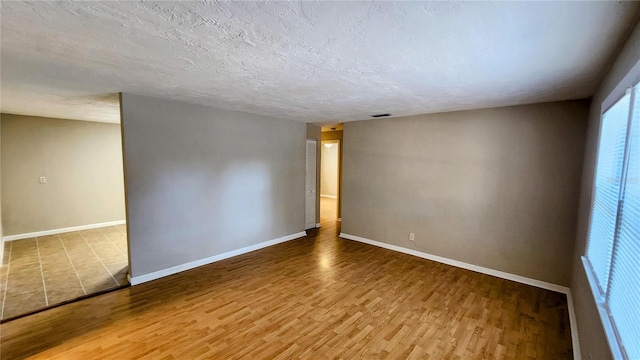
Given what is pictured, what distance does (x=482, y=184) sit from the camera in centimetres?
372

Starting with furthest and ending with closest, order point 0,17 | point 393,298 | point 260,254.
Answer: point 260,254, point 393,298, point 0,17

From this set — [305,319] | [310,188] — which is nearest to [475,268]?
[305,319]

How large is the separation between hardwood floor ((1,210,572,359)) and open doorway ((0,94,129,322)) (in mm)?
738

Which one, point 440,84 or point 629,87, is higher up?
point 440,84

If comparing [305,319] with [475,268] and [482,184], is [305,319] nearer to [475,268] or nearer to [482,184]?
[475,268]

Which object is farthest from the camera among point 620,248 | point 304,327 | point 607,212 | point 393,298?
point 393,298

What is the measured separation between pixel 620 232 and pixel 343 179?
13.9 feet

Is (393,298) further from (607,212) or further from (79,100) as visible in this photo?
(79,100)

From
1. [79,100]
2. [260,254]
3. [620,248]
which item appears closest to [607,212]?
[620,248]

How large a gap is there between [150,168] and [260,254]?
2.14 metres

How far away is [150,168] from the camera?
131 inches

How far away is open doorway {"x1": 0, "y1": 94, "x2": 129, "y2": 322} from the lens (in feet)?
11.1

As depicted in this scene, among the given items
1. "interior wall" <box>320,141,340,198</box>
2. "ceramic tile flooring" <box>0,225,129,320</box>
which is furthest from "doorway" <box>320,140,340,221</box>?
"ceramic tile flooring" <box>0,225,129,320</box>

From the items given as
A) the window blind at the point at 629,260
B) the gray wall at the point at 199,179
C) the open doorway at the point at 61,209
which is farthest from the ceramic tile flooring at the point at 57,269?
the window blind at the point at 629,260
